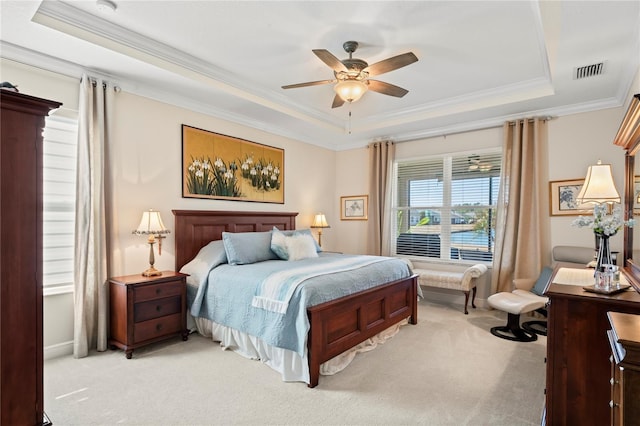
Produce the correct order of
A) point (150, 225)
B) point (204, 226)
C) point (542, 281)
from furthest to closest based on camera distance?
point (204, 226), point (542, 281), point (150, 225)

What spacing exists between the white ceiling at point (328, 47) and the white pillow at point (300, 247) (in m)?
1.73

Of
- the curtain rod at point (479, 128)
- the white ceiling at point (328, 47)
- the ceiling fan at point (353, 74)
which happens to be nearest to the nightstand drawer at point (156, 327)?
the white ceiling at point (328, 47)

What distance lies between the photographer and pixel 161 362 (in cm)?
294

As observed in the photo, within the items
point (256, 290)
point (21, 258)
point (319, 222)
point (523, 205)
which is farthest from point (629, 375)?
point (319, 222)

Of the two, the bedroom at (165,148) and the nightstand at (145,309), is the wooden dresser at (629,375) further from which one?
the nightstand at (145,309)

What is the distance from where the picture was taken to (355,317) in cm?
311

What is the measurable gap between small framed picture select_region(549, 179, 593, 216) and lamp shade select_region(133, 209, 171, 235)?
4669mm

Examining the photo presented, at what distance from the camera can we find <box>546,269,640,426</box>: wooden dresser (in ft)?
5.56

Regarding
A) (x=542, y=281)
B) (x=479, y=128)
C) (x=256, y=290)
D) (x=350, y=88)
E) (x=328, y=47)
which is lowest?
(x=542, y=281)

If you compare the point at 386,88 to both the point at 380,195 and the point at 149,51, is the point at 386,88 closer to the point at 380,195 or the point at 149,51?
the point at 149,51

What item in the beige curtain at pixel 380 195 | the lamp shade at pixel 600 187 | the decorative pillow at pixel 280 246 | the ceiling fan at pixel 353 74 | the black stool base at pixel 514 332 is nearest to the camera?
the lamp shade at pixel 600 187

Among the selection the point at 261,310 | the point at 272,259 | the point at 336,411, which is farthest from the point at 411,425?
the point at 272,259

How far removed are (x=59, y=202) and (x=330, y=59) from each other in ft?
9.03

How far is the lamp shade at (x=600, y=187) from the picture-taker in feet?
8.57
